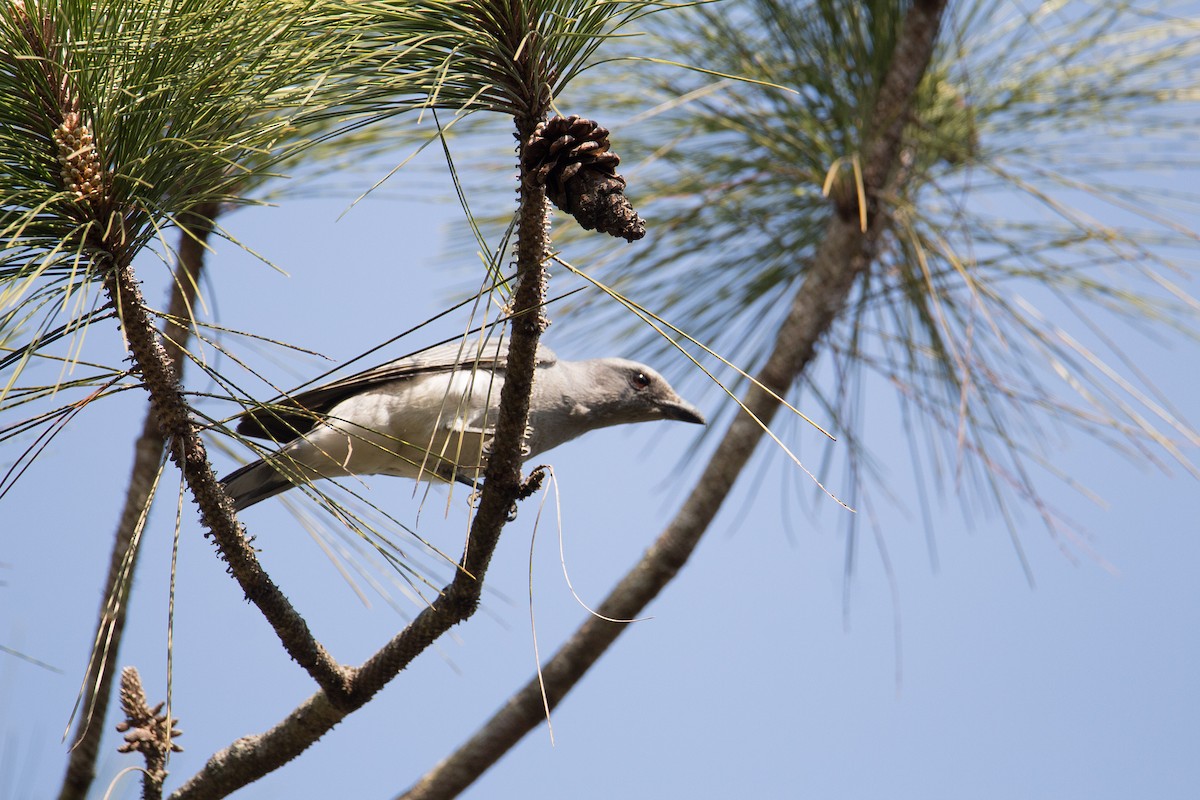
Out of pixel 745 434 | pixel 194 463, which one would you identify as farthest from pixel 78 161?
pixel 745 434

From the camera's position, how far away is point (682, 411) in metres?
3.66

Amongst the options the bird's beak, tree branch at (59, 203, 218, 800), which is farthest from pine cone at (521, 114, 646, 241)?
the bird's beak

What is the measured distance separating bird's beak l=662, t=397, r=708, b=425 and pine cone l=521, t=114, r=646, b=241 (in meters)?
1.96

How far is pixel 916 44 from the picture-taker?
3463 millimetres

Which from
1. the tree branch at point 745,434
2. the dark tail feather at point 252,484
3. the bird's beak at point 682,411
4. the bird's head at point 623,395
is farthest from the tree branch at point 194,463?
the bird's beak at point 682,411

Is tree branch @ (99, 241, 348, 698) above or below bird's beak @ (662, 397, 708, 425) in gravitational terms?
above

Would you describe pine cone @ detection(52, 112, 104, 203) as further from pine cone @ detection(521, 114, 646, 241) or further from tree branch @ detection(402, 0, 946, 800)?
tree branch @ detection(402, 0, 946, 800)

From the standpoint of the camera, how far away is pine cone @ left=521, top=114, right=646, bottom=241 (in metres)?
1.67

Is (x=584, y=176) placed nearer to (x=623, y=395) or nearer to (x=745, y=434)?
(x=745, y=434)

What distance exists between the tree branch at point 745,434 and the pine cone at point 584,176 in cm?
150

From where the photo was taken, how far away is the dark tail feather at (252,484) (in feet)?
10.3

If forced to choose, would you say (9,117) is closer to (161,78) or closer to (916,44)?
(161,78)

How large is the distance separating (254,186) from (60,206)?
4.34 feet

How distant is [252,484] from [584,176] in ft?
6.14
